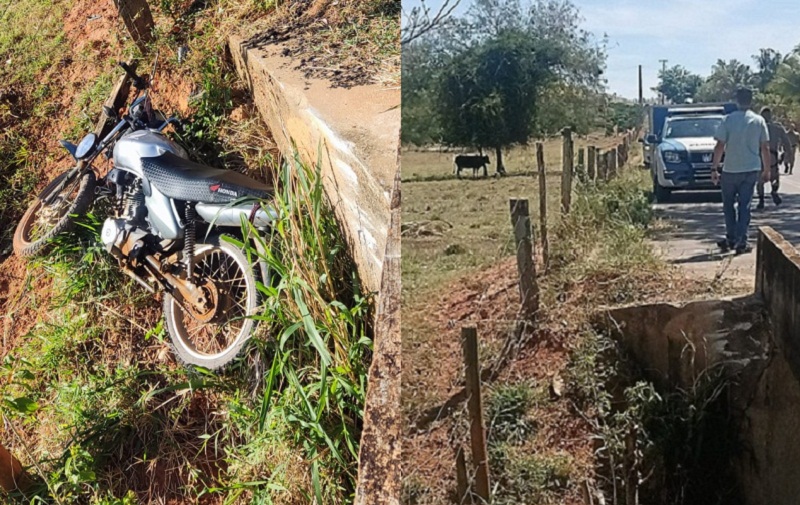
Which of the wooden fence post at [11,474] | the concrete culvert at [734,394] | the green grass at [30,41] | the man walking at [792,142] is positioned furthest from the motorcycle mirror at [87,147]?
the man walking at [792,142]

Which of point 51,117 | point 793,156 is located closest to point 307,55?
point 51,117

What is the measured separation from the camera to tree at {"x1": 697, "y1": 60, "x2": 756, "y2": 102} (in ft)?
3.43

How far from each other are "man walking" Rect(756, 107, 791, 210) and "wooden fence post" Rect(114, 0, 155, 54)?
4.09 meters

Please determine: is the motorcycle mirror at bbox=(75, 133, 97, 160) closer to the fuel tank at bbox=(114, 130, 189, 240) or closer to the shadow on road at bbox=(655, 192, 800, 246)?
the fuel tank at bbox=(114, 130, 189, 240)

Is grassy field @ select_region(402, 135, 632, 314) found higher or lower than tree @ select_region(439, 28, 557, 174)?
lower

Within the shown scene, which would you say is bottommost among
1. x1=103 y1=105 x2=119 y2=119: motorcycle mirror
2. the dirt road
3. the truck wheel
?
the dirt road

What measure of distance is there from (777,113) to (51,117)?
15.4ft

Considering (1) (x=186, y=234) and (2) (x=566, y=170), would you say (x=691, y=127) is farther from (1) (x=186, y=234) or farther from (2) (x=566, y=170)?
(1) (x=186, y=234)

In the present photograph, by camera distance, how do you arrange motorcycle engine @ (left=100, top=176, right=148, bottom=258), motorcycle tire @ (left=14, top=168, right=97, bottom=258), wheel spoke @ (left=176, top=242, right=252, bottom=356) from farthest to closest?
motorcycle tire @ (left=14, top=168, right=97, bottom=258) → motorcycle engine @ (left=100, top=176, right=148, bottom=258) → wheel spoke @ (left=176, top=242, right=252, bottom=356)

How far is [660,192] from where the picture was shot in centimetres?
112

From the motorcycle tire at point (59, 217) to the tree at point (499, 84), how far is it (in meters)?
2.81

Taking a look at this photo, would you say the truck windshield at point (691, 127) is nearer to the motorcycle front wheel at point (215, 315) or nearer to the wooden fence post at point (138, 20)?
the motorcycle front wheel at point (215, 315)

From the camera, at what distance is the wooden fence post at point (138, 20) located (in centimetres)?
435

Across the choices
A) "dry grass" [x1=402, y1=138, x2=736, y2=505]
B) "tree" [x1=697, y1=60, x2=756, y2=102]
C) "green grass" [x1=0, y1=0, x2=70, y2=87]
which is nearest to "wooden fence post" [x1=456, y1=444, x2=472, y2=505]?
"dry grass" [x1=402, y1=138, x2=736, y2=505]
